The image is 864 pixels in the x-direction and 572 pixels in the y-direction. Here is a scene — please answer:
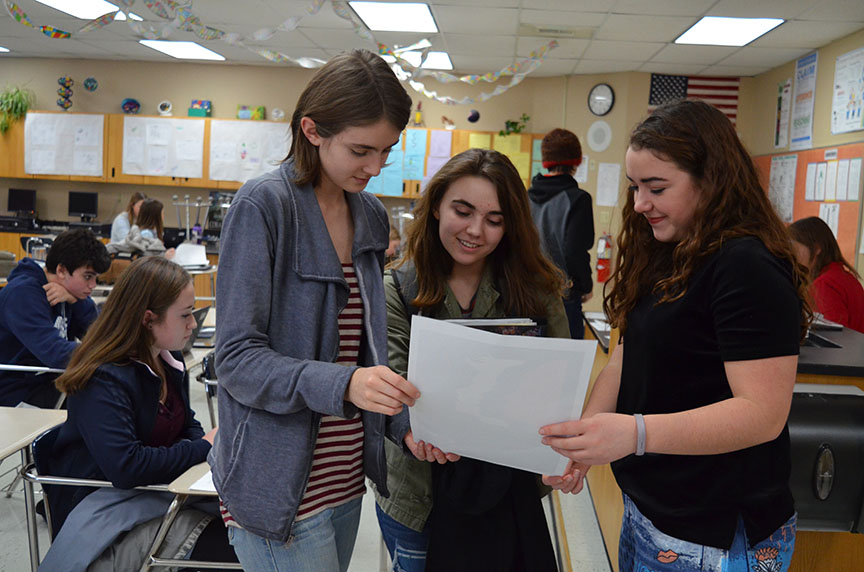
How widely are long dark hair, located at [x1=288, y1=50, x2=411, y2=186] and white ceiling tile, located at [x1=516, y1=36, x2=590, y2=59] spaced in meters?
5.70

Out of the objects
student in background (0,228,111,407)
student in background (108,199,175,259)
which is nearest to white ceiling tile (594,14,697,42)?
student in background (108,199,175,259)

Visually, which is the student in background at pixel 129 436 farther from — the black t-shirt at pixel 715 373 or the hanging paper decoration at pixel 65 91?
the hanging paper decoration at pixel 65 91

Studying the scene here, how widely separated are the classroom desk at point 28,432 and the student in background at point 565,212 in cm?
250

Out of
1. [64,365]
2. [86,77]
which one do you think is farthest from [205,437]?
[86,77]

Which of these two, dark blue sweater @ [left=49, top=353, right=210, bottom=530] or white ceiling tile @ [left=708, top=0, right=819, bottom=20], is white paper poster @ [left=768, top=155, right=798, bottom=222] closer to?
white ceiling tile @ [left=708, top=0, right=819, bottom=20]

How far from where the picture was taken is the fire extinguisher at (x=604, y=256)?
823 cm

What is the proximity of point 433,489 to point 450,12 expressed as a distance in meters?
5.10

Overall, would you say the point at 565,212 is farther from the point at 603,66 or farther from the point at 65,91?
the point at 65,91

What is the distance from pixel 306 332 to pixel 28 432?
4.90 ft

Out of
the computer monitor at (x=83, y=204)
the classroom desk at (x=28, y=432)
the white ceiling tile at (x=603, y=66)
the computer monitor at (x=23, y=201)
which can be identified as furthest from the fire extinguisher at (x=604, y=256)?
the computer monitor at (x=23, y=201)

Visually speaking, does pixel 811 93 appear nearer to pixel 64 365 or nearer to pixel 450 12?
pixel 450 12

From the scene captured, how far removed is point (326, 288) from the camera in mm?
1155

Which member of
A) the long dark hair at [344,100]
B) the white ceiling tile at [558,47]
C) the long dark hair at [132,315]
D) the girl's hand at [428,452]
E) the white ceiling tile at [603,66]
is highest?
the white ceiling tile at [603,66]

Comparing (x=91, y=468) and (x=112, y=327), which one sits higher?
(x=112, y=327)
